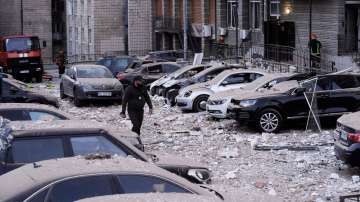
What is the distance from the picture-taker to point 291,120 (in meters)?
19.7

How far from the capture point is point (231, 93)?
71.7 feet

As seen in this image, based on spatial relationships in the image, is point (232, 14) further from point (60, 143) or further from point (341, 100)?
point (60, 143)

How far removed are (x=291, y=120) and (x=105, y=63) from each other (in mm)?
19167

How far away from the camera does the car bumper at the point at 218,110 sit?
843 inches

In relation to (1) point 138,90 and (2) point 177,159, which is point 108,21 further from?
(2) point 177,159

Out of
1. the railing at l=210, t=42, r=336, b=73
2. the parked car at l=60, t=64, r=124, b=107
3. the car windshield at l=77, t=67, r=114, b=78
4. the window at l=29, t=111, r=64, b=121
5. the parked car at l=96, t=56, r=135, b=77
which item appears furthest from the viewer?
the parked car at l=96, t=56, r=135, b=77

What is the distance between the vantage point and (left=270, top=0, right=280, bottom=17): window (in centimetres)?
3734

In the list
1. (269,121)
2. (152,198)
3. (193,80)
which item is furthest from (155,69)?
(152,198)

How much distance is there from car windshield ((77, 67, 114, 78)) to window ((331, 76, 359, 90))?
10959mm

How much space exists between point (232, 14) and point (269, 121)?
23541mm

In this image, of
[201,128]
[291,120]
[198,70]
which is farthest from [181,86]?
[291,120]

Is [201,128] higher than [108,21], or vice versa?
[108,21]

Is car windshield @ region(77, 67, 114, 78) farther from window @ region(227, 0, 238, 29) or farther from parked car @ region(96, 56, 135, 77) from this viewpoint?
window @ region(227, 0, 238, 29)

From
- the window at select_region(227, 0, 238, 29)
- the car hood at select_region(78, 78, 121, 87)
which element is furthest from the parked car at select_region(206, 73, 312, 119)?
the window at select_region(227, 0, 238, 29)
